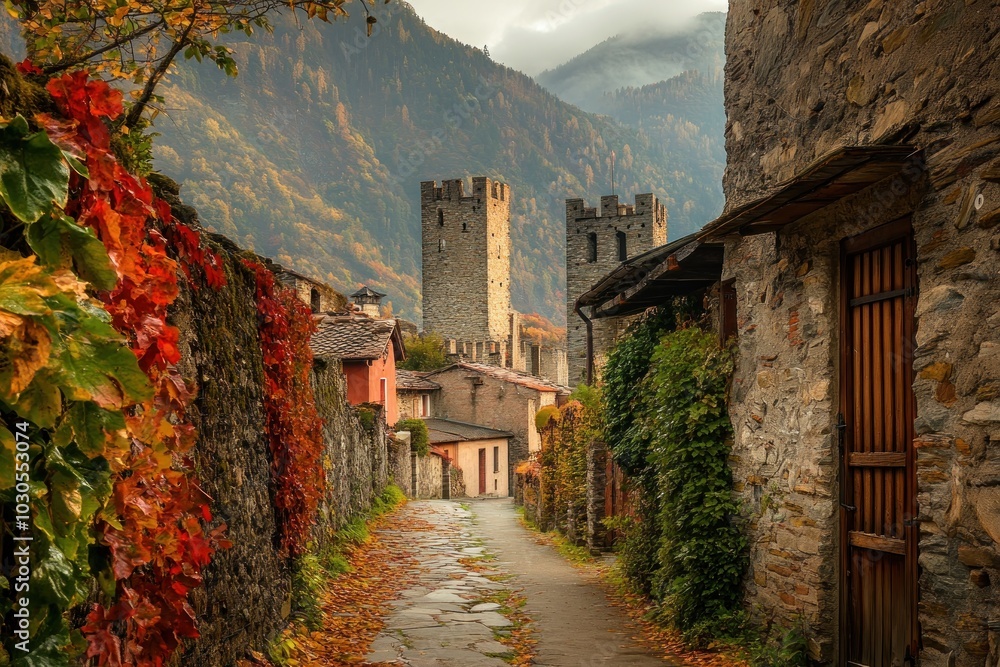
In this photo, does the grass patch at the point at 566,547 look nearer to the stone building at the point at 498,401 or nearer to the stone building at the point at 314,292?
the stone building at the point at 314,292

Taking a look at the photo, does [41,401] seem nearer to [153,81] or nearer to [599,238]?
[153,81]

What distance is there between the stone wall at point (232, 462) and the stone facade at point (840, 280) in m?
3.55

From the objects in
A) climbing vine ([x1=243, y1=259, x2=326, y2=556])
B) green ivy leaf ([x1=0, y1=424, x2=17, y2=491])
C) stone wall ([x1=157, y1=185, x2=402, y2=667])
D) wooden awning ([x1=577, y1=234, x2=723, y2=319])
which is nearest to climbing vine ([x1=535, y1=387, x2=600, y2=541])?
wooden awning ([x1=577, y1=234, x2=723, y2=319])

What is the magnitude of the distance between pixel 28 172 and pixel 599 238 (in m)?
49.6

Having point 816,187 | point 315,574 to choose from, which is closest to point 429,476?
point 315,574

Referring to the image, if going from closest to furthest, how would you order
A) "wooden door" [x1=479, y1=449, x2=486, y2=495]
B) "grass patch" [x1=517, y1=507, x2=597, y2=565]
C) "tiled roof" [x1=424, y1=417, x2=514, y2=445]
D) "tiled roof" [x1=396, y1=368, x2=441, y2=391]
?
"grass patch" [x1=517, y1=507, x2=597, y2=565], "tiled roof" [x1=424, y1=417, x2=514, y2=445], "tiled roof" [x1=396, y1=368, x2=441, y2=391], "wooden door" [x1=479, y1=449, x2=486, y2=495]

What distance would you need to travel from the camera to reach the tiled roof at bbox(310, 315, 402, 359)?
2350 cm

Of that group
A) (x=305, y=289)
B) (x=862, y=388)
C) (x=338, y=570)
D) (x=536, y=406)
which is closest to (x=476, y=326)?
(x=536, y=406)

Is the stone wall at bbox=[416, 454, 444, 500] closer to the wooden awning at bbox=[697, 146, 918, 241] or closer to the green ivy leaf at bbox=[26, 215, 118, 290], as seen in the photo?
the wooden awning at bbox=[697, 146, 918, 241]

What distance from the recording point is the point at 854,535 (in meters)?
5.36

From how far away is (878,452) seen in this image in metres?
5.14

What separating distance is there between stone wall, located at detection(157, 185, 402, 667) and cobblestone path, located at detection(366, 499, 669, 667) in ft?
3.79

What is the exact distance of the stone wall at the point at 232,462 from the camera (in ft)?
15.7

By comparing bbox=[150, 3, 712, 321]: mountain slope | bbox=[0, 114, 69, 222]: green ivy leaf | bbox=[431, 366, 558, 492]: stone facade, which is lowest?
bbox=[431, 366, 558, 492]: stone facade
